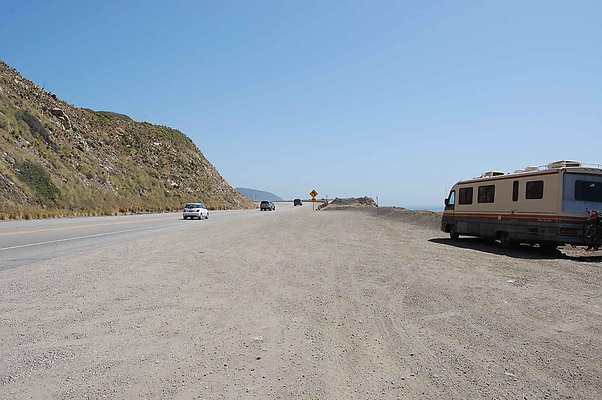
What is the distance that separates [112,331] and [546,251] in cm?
1569

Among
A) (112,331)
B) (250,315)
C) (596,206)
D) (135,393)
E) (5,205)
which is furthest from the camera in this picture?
(5,205)

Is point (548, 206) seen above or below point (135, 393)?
above

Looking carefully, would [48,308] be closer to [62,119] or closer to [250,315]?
[250,315]

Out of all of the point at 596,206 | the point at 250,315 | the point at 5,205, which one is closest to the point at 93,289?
the point at 250,315

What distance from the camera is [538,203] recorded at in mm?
16047

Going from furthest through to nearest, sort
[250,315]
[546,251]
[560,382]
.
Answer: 1. [546,251]
2. [250,315]
3. [560,382]

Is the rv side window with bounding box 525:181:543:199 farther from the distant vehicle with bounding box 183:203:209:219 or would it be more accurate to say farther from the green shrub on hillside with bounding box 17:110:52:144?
the green shrub on hillside with bounding box 17:110:52:144

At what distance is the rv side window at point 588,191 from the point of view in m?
15.3

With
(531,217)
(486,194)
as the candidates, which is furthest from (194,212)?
(531,217)

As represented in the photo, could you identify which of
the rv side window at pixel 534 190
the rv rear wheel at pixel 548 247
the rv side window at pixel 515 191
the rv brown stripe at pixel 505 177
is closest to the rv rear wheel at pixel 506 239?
the rv rear wheel at pixel 548 247

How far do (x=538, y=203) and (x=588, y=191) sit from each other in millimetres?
1516

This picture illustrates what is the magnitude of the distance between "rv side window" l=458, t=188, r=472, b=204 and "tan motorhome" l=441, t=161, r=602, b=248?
0.56 metres

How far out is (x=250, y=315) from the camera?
7047mm

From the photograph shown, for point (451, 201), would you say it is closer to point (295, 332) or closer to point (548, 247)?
point (548, 247)
